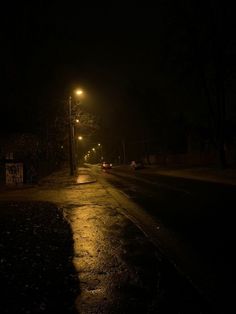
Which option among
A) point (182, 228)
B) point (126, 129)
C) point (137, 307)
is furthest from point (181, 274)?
point (126, 129)

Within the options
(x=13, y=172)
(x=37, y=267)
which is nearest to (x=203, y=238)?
(x=37, y=267)

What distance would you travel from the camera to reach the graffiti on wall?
30.7 m

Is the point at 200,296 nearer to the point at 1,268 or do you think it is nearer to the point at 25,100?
the point at 1,268

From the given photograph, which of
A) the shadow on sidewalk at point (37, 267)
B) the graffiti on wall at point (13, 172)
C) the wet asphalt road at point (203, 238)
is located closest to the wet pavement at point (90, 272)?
the shadow on sidewalk at point (37, 267)

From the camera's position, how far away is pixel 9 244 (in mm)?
8953

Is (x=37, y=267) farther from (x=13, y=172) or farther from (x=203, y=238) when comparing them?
(x=13, y=172)

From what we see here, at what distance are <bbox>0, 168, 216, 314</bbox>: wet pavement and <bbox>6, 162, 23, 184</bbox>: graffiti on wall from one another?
19242 millimetres

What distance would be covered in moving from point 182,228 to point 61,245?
10.6 feet

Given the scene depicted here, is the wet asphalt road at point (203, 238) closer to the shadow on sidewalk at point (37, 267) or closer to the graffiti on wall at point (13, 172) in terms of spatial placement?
the shadow on sidewalk at point (37, 267)

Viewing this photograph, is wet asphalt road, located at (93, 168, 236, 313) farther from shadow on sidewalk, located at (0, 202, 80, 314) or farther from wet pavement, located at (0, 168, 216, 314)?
shadow on sidewalk, located at (0, 202, 80, 314)

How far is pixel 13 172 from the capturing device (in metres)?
30.7

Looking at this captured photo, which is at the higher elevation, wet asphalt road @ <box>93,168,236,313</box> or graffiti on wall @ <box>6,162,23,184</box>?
graffiti on wall @ <box>6,162,23,184</box>

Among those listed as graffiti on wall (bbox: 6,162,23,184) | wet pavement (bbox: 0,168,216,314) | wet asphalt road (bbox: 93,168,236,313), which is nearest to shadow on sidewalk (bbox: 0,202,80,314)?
wet pavement (bbox: 0,168,216,314)

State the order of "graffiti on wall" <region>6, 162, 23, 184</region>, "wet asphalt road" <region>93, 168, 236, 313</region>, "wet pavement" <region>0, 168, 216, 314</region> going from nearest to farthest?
1. "wet pavement" <region>0, 168, 216, 314</region>
2. "wet asphalt road" <region>93, 168, 236, 313</region>
3. "graffiti on wall" <region>6, 162, 23, 184</region>
